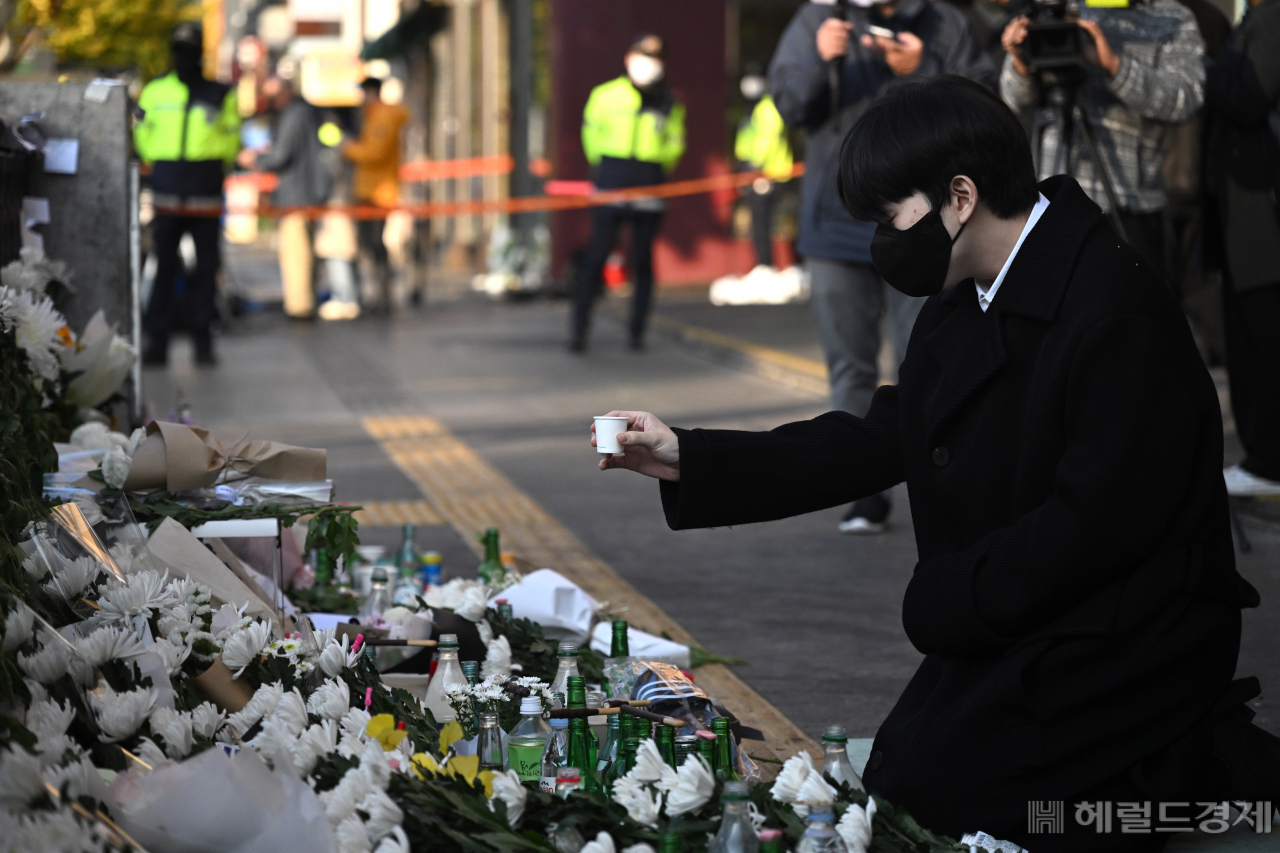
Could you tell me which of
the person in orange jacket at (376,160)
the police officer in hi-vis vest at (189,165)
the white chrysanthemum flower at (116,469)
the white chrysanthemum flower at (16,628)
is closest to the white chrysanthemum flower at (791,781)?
the white chrysanthemum flower at (16,628)

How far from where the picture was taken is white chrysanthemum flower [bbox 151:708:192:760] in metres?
2.88

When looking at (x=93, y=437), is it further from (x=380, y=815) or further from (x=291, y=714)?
(x=380, y=815)

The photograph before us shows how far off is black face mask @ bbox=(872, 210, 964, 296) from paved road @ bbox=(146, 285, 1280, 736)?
1515 millimetres

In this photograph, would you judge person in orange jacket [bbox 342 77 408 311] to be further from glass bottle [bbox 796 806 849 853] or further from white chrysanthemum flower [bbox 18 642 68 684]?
glass bottle [bbox 796 806 849 853]

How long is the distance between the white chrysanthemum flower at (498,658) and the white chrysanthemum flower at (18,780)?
176cm

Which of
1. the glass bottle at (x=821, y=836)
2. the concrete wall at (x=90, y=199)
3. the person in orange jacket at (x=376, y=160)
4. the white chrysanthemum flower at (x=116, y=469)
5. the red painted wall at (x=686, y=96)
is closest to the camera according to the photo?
the glass bottle at (x=821, y=836)

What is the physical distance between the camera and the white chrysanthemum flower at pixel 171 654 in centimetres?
314

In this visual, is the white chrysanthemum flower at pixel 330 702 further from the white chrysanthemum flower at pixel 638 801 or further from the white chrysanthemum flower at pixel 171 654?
the white chrysanthemum flower at pixel 638 801

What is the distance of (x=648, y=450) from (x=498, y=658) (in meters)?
A: 1.03

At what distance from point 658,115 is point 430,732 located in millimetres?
11159

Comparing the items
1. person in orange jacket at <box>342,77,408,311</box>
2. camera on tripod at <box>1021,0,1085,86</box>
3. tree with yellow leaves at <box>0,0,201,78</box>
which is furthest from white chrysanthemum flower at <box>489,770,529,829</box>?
tree with yellow leaves at <box>0,0,201,78</box>

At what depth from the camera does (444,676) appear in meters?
3.82

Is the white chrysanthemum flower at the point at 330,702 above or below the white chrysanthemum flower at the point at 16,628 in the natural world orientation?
below

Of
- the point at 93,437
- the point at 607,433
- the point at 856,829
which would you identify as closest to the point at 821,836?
the point at 856,829
